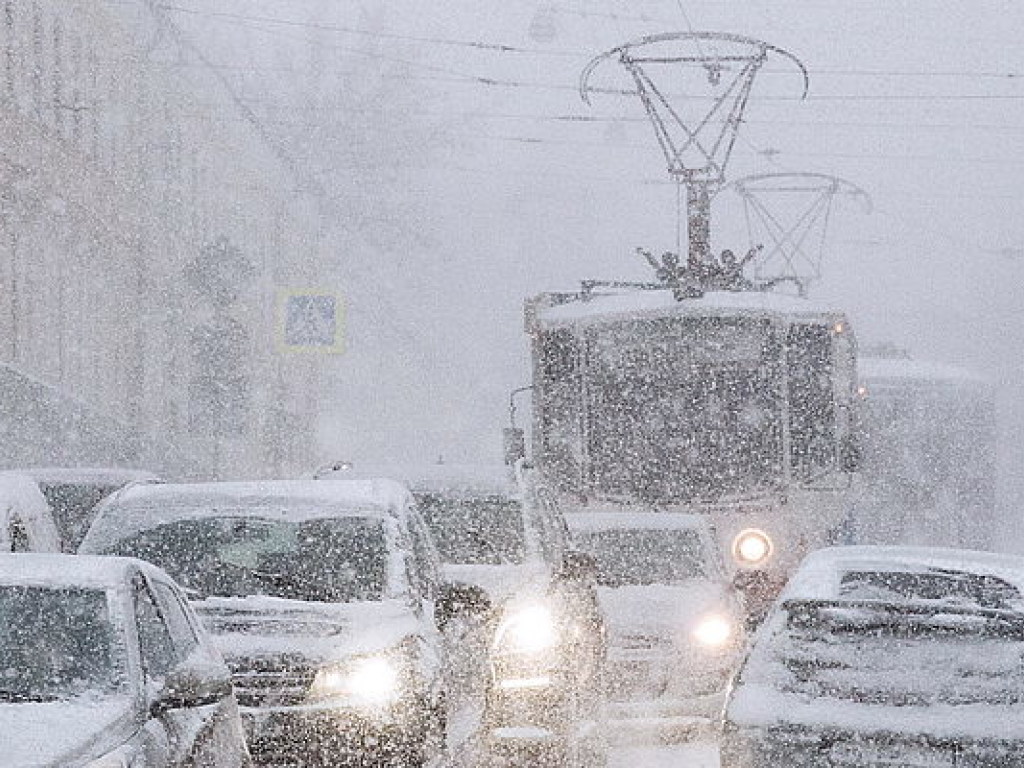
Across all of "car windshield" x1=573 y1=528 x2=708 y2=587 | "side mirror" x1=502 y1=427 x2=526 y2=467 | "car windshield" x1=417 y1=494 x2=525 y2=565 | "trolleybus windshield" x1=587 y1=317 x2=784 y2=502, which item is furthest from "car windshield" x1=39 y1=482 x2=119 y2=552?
"trolleybus windshield" x1=587 y1=317 x2=784 y2=502

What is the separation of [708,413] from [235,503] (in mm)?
11602

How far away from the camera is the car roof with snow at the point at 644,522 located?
1617 cm

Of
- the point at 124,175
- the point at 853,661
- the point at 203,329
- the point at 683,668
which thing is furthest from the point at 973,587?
the point at 124,175

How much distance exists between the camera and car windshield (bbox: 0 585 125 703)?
630 centimetres

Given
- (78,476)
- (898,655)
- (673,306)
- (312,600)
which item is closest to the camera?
(898,655)

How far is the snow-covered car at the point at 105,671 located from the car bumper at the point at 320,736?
4.31 feet

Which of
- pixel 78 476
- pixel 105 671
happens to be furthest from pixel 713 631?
pixel 105 671

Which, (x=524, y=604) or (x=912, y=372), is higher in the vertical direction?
(x=524, y=604)

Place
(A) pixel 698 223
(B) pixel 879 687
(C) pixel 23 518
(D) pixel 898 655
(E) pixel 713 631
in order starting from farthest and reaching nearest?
(A) pixel 698 223, (E) pixel 713 631, (C) pixel 23 518, (D) pixel 898 655, (B) pixel 879 687

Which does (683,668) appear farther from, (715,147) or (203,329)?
(203,329)

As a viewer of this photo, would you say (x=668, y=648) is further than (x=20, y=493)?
Yes

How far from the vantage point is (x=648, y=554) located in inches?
623

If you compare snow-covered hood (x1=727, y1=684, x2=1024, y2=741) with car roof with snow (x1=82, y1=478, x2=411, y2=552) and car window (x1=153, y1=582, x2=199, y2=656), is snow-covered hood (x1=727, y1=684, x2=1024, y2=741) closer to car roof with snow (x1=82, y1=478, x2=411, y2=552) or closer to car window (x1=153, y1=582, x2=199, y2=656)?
car roof with snow (x1=82, y1=478, x2=411, y2=552)

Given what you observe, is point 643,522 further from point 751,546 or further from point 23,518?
point 23,518
